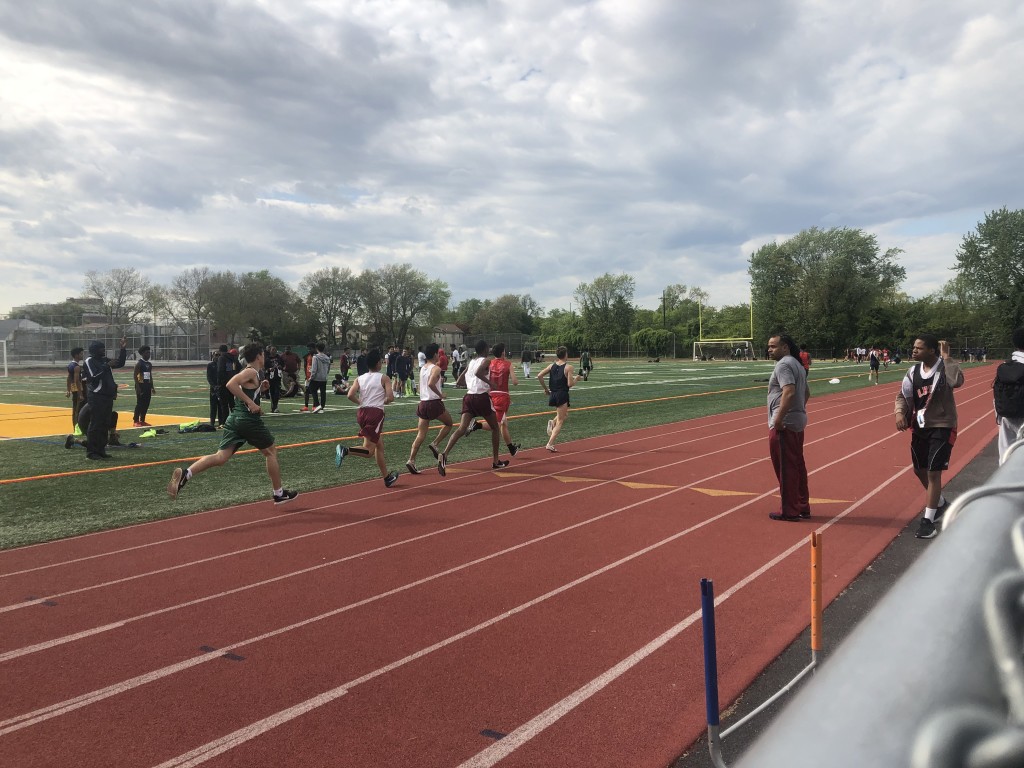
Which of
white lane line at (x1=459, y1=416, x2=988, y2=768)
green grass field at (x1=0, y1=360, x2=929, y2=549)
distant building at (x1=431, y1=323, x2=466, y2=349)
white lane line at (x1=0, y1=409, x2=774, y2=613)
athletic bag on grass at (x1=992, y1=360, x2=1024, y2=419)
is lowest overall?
white lane line at (x1=459, y1=416, x2=988, y2=768)

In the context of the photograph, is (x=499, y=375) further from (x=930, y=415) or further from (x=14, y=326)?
(x=14, y=326)

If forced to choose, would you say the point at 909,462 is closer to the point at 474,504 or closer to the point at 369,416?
the point at 474,504

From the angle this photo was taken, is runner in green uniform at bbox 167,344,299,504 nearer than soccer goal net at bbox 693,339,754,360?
Yes

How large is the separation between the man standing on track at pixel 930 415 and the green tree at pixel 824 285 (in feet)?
254

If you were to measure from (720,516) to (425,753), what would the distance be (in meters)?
5.21

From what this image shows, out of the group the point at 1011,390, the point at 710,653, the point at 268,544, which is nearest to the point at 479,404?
the point at 268,544

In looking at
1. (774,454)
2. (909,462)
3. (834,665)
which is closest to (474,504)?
(774,454)

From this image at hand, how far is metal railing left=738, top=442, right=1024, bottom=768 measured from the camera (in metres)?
0.57

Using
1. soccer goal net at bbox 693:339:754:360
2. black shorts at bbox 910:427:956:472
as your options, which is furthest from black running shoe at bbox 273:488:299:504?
soccer goal net at bbox 693:339:754:360

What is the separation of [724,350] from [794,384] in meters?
82.8

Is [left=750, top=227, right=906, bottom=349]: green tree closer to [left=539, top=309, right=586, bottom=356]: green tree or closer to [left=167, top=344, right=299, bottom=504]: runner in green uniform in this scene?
[left=539, top=309, right=586, bottom=356]: green tree

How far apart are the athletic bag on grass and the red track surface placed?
1.43 m

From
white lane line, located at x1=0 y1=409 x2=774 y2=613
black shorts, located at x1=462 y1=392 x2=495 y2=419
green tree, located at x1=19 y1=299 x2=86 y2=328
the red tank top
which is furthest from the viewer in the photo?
green tree, located at x1=19 y1=299 x2=86 y2=328

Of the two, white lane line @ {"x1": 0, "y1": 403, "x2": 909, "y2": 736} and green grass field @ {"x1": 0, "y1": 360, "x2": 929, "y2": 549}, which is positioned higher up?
green grass field @ {"x1": 0, "y1": 360, "x2": 929, "y2": 549}
